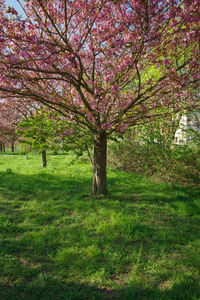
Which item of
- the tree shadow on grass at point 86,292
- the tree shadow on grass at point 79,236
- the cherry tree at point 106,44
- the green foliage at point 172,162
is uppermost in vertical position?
the cherry tree at point 106,44

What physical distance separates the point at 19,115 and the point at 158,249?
1322 centimetres

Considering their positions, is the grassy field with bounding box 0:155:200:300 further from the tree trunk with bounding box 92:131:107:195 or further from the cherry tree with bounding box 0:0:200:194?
the cherry tree with bounding box 0:0:200:194

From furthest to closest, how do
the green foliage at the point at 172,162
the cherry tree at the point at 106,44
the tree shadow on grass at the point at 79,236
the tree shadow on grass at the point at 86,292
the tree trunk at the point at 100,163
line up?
1. the tree trunk at the point at 100,163
2. the green foliage at the point at 172,162
3. the cherry tree at the point at 106,44
4. the tree shadow on grass at the point at 79,236
5. the tree shadow on grass at the point at 86,292

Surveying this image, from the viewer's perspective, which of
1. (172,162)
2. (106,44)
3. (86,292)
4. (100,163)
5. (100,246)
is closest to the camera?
(86,292)

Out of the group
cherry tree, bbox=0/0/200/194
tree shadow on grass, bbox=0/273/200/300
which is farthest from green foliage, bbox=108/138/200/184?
tree shadow on grass, bbox=0/273/200/300

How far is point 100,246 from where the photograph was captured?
4.02 meters

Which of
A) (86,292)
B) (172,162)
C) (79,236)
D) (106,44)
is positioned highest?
(106,44)

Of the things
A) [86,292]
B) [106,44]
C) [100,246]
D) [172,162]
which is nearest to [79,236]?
[100,246]

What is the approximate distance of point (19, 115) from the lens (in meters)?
13.8

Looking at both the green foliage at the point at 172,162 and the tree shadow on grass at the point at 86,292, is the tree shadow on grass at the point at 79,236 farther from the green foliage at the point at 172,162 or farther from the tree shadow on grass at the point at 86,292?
the green foliage at the point at 172,162

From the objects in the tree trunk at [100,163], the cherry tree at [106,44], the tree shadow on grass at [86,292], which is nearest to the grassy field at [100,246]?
the tree shadow on grass at [86,292]

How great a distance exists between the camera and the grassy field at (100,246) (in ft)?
9.52

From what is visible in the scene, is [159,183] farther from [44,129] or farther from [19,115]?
[19,115]

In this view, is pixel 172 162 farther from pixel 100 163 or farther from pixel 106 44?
pixel 106 44
